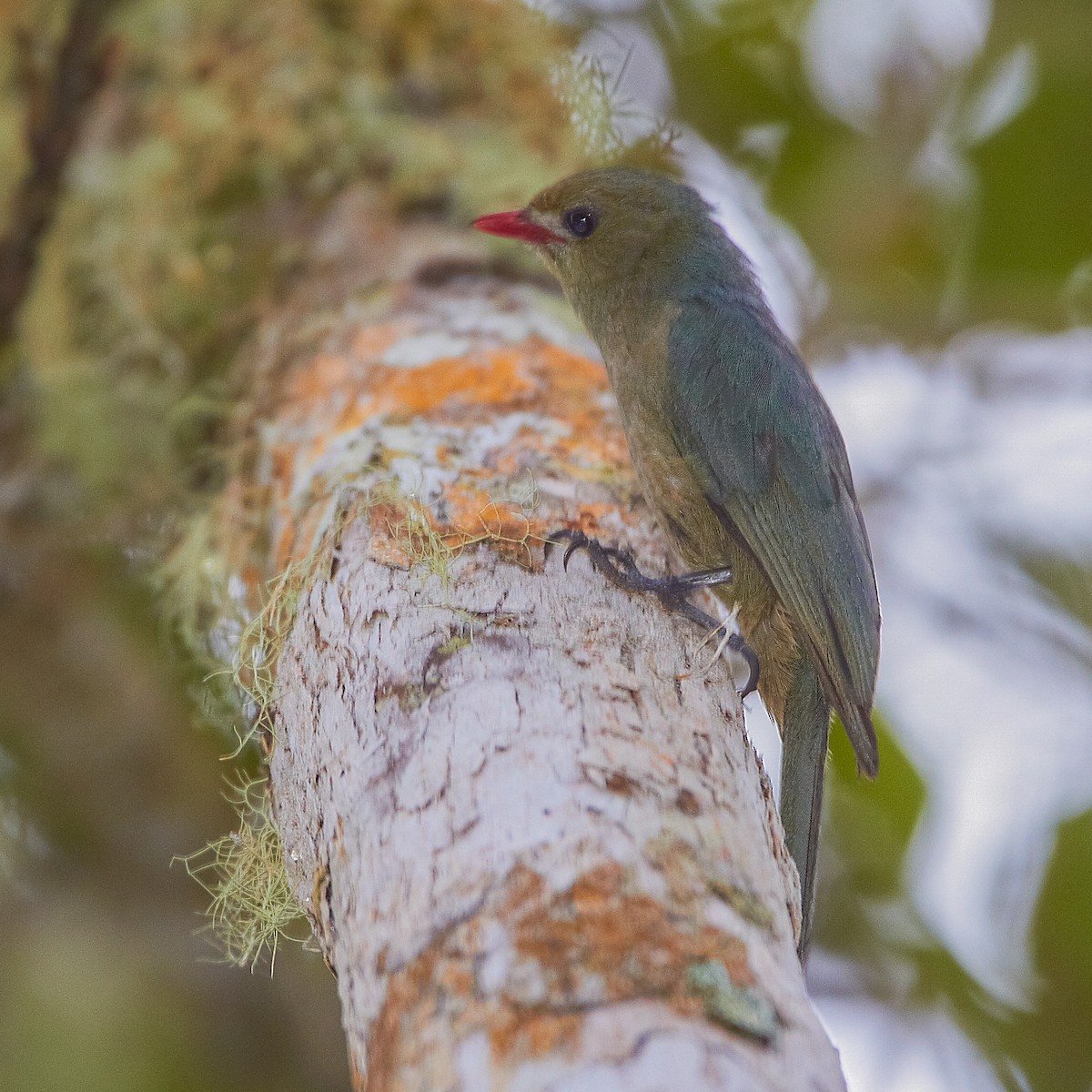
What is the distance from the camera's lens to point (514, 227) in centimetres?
368

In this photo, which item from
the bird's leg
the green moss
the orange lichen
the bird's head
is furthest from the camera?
the bird's head

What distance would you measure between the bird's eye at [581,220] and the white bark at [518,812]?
0.99 metres

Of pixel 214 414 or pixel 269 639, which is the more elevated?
pixel 214 414

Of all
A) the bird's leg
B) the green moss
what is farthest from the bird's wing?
the green moss

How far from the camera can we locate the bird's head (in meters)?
3.78

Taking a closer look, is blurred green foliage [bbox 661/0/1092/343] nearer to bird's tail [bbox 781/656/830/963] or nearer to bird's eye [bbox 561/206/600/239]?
bird's eye [bbox 561/206/600/239]

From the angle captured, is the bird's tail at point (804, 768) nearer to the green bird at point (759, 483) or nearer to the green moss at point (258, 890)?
the green bird at point (759, 483)

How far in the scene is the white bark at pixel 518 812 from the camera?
5.42 ft

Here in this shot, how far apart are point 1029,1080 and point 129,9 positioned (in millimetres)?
4551

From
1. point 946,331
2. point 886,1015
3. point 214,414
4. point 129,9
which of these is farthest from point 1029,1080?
point 129,9

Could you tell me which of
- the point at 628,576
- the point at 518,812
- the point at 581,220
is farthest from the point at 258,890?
the point at 581,220

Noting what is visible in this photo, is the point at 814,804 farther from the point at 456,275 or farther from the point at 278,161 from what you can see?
the point at 278,161

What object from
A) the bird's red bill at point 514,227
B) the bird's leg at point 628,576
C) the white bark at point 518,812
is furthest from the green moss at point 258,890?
the bird's red bill at point 514,227

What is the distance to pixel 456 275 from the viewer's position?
12.1 feet
